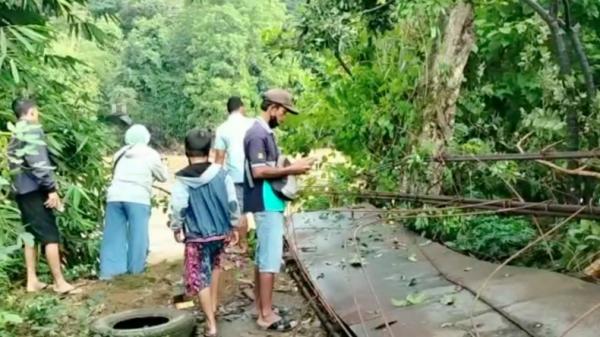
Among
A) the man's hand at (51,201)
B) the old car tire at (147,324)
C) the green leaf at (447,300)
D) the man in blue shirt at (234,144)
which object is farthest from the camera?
the man in blue shirt at (234,144)

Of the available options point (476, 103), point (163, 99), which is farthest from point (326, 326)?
point (163, 99)

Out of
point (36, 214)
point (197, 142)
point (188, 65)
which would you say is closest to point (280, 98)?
point (197, 142)

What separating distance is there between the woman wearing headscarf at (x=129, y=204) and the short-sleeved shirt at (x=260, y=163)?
1.66m

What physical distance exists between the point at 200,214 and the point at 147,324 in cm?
76

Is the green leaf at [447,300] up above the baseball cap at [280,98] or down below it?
below

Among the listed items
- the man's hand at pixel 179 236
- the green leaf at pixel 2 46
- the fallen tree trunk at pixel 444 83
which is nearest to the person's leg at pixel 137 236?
the man's hand at pixel 179 236

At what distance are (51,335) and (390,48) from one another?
451cm

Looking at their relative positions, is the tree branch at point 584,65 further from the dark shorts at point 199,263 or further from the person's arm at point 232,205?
the dark shorts at point 199,263

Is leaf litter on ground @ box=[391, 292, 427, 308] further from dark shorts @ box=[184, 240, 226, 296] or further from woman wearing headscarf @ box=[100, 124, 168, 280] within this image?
woman wearing headscarf @ box=[100, 124, 168, 280]

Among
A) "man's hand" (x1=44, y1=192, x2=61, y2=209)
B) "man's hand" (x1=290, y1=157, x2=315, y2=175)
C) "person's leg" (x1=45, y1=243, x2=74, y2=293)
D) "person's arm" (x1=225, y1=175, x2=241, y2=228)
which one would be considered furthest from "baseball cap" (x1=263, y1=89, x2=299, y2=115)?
"person's leg" (x1=45, y1=243, x2=74, y2=293)

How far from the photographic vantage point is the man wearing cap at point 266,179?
4.32 m

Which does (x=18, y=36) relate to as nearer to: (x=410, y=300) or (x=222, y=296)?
(x=222, y=296)

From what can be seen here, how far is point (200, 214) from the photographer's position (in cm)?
446

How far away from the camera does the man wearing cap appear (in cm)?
432
